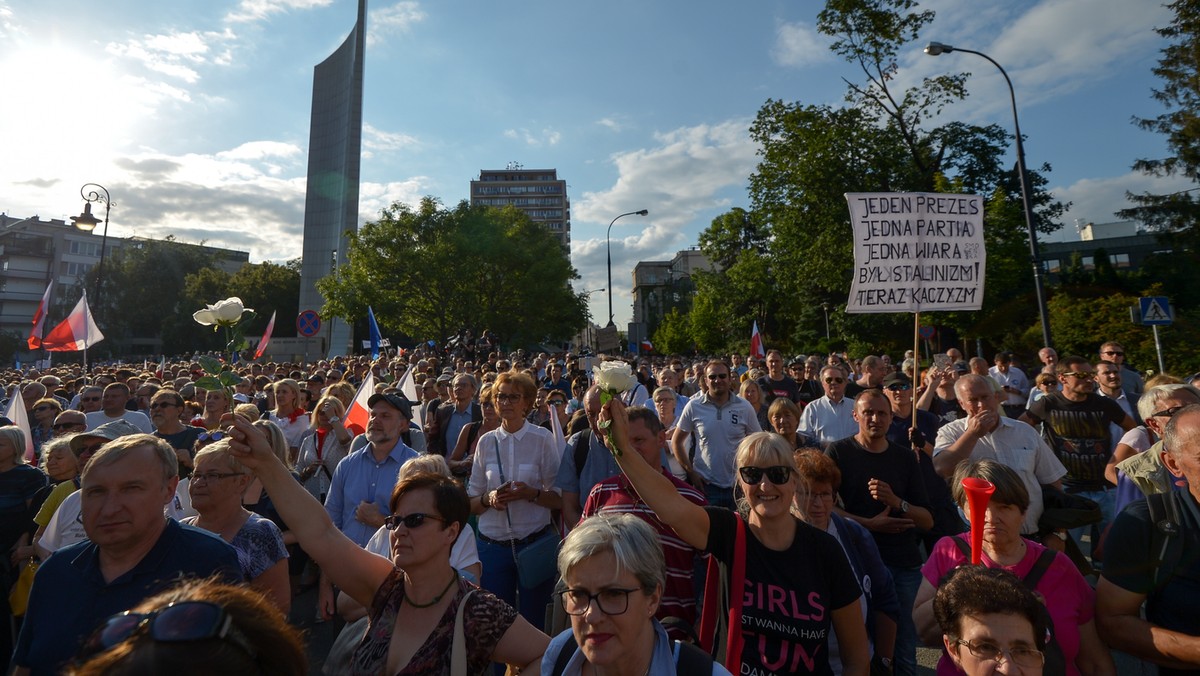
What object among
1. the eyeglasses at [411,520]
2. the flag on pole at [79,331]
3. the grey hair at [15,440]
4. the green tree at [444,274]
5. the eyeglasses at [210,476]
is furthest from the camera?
the green tree at [444,274]

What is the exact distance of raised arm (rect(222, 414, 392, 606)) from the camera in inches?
92.7

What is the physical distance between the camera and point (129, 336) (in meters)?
63.4

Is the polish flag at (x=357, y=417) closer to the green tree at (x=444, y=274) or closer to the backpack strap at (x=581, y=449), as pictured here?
the backpack strap at (x=581, y=449)

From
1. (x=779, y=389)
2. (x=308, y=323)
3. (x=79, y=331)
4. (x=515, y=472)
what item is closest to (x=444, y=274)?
(x=79, y=331)

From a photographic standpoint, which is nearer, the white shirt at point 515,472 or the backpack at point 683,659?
the backpack at point 683,659

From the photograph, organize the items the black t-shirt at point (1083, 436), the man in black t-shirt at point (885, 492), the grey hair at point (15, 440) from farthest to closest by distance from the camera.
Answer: the black t-shirt at point (1083, 436) < the grey hair at point (15, 440) < the man in black t-shirt at point (885, 492)

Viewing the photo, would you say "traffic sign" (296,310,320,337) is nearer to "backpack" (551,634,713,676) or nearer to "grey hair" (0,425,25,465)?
"grey hair" (0,425,25,465)

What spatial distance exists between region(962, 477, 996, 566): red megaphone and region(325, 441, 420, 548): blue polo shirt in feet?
10.4

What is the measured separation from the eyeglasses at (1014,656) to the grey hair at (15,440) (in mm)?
5544

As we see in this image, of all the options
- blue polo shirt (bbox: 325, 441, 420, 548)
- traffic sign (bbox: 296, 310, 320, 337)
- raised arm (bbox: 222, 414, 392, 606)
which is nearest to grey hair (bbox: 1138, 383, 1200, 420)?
raised arm (bbox: 222, 414, 392, 606)

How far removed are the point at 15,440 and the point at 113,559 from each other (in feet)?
9.53

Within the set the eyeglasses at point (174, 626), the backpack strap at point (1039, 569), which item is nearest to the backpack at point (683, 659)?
the eyeglasses at point (174, 626)

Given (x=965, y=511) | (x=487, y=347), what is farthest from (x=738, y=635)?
(x=487, y=347)

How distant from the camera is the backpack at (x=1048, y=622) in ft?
7.25
